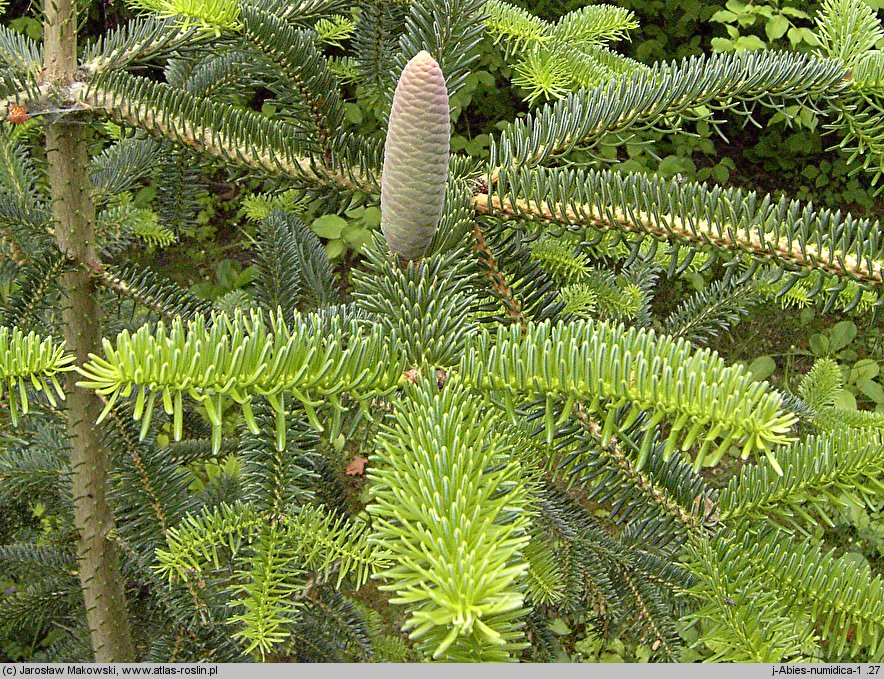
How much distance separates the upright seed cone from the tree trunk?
0.54 metres

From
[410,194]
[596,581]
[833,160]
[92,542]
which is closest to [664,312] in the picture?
[833,160]

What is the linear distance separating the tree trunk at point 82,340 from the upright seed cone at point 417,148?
537 millimetres

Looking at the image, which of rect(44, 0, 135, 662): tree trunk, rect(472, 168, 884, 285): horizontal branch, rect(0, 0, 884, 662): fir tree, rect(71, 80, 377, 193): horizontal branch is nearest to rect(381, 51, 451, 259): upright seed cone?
rect(0, 0, 884, 662): fir tree

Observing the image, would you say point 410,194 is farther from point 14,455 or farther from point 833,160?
point 833,160

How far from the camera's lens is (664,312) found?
130 inches

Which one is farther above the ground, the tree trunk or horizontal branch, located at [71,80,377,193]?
horizontal branch, located at [71,80,377,193]

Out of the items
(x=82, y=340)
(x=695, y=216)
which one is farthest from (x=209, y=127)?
(x=695, y=216)

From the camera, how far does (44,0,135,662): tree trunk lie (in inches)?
33.2

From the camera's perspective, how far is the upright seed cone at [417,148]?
0.50m

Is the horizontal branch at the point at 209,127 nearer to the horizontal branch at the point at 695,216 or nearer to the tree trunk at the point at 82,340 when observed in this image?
the tree trunk at the point at 82,340

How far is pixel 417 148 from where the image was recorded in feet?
1.66

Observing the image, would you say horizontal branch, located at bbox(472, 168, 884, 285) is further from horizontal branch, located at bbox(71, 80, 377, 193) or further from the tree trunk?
the tree trunk

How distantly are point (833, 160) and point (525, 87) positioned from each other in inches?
137

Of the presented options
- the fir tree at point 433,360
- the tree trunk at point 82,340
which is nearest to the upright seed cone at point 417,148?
the fir tree at point 433,360
